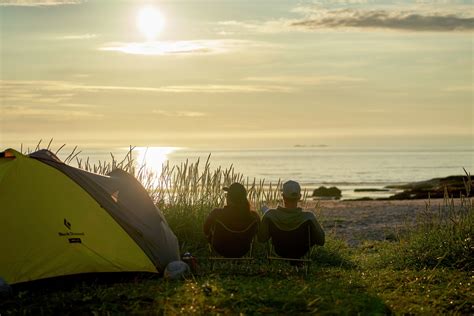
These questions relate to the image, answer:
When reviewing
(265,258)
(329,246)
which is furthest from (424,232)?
(265,258)

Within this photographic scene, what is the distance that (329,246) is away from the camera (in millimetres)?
13617

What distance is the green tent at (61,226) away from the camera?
977 cm

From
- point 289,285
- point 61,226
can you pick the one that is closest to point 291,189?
point 289,285

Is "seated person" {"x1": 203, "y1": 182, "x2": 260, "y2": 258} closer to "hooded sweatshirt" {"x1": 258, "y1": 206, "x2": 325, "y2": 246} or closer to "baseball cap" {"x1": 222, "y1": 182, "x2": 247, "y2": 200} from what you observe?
"baseball cap" {"x1": 222, "y1": 182, "x2": 247, "y2": 200}

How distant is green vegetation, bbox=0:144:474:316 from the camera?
785cm

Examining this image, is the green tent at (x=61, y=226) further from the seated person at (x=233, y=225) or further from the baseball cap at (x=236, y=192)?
the baseball cap at (x=236, y=192)

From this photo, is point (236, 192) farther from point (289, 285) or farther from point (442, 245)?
point (442, 245)

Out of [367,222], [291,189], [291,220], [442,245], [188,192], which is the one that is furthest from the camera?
[367,222]

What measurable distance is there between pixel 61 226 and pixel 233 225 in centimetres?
254

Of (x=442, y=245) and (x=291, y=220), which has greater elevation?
(x=291, y=220)

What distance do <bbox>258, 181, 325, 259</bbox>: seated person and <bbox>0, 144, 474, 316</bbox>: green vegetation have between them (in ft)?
1.15

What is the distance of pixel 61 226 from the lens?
9891 mm

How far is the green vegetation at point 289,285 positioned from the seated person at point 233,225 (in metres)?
0.34

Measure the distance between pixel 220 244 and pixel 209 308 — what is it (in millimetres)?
3440
